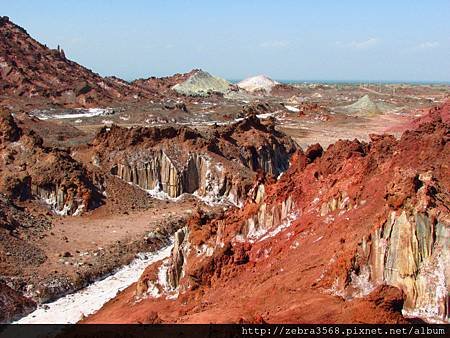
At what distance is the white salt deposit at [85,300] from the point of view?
22.3m

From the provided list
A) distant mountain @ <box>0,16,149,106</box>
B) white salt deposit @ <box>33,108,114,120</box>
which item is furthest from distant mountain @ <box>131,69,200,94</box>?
white salt deposit @ <box>33,108,114,120</box>

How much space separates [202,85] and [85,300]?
137524 mm

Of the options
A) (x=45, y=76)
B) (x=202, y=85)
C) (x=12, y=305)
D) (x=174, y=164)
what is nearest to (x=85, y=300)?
(x=12, y=305)

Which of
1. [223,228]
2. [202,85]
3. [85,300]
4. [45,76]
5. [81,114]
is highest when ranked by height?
[45,76]

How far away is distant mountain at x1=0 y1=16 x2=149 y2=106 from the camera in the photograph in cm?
10138

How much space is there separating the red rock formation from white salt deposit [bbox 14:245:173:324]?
175 centimetres

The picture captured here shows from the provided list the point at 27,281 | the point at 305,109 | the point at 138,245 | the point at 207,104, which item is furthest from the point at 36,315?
the point at 207,104

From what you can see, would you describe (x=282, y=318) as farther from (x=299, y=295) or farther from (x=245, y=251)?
(x=245, y=251)

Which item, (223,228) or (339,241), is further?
(223,228)

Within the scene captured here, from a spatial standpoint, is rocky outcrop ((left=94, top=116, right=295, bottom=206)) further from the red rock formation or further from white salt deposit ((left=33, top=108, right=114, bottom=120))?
white salt deposit ((left=33, top=108, right=114, bottom=120))

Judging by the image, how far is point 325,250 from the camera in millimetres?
16891

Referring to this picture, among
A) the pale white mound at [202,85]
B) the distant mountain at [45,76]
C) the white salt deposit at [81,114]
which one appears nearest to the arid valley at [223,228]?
the white salt deposit at [81,114]

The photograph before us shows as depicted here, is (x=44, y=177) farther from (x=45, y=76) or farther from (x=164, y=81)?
(x=164, y=81)

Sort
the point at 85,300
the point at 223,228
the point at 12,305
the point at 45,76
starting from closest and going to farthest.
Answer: the point at 223,228
the point at 12,305
the point at 85,300
the point at 45,76
